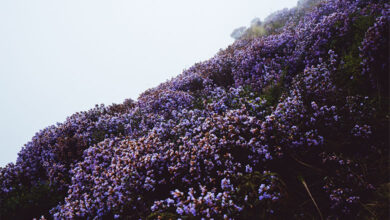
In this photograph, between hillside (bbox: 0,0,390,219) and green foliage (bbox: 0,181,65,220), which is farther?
green foliage (bbox: 0,181,65,220)

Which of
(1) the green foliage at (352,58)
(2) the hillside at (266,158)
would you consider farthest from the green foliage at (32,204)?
(1) the green foliage at (352,58)

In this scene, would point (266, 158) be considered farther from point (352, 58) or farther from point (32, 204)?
point (32, 204)

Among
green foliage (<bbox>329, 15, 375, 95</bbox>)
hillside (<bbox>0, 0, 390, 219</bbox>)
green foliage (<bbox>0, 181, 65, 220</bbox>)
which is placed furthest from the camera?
green foliage (<bbox>0, 181, 65, 220</bbox>)

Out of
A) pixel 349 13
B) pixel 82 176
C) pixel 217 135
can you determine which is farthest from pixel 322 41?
pixel 82 176

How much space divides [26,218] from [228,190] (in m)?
3.95

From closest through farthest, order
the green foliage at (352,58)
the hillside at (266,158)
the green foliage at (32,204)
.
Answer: the hillside at (266,158) < the green foliage at (352,58) < the green foliage at (32,204)

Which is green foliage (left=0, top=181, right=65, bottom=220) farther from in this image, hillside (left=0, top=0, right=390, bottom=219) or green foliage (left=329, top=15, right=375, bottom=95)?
green foliage (left=329, top=15, right=375, bottom=95)

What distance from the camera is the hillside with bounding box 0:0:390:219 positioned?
263 cm

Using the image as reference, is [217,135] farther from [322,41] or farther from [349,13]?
[349,13]

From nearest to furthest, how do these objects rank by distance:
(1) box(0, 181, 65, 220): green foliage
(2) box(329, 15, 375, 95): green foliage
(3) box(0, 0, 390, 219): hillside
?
(3) box(0, 0, 390, 219): hillside, (2) box(329, 15, 375, 95): green foliage, (1) box(0, 181, 65, 220): green foliage

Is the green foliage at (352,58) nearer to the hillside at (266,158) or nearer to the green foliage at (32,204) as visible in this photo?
the hillside at (266,158)

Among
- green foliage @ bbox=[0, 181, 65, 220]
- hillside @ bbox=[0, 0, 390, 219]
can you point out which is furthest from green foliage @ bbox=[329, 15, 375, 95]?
green foliage @ bbox=[0, 181, 65, 220]

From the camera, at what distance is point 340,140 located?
3.27 metres

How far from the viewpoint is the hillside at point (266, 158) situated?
8.62 ft
